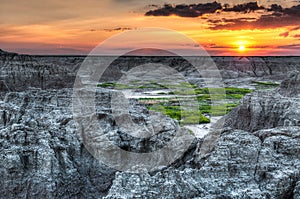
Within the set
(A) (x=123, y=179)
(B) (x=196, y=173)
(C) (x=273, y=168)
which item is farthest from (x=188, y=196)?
(C) (x=273, y=168)

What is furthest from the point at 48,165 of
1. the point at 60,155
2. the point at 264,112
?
the point at 264,112

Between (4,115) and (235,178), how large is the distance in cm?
1430

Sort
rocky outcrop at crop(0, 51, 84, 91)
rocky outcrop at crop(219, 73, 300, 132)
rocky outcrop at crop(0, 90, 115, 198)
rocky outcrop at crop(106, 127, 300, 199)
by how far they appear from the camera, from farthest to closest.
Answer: rocky outcrop at crop(0, 51, 84, 91), rocky outcrop at crop(219, 73, 300, 132), rocky outcrop at crop(0, 90, 115, 198), rocky outcrop at crop(106, 127, 300, 199)

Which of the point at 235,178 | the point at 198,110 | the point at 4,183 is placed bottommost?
the point at 198,110

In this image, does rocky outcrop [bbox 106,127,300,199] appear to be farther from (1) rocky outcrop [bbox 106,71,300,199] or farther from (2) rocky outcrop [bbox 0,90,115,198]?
(2) rocky outcrop [bbox 0,90,115,198]

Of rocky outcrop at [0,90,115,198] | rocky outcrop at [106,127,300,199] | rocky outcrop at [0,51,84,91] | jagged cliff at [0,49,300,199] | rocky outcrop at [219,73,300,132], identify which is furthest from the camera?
rocky outcrop at [0,51,84,91]

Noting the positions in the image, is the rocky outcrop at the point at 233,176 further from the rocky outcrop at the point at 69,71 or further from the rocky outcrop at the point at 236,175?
the rocky outcrop at the point at 69,71

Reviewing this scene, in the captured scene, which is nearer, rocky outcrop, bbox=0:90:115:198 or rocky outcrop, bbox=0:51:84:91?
rocky outcrop, bbox=0:90:115:198

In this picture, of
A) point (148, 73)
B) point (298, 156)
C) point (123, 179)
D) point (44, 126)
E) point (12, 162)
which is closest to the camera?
point (123, 179)

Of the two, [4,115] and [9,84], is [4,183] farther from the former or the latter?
[9,84]

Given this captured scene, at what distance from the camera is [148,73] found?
11188 cm

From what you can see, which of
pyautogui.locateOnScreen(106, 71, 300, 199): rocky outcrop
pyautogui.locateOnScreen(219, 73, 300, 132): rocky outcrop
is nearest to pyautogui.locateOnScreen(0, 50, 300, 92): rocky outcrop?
pyautogui.locateOnScreen(219, 73, 300, 132): rocky outcrop

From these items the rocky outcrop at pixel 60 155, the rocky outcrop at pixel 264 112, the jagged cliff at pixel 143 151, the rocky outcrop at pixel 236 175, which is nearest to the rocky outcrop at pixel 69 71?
the jagged cliff at pixel 143 151

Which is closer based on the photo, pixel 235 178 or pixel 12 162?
pixel 235 178
